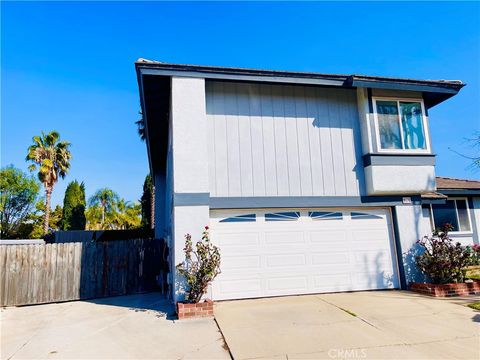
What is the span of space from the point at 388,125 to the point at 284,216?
4007 millimetres

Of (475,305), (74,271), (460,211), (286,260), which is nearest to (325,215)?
(286,260)

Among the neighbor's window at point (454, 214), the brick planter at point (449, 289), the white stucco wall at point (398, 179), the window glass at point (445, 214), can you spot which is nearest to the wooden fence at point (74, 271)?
the white stucco wall at point (398, 179)

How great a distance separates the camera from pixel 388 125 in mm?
8578

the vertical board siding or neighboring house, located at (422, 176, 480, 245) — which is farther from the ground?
the vertical board siding

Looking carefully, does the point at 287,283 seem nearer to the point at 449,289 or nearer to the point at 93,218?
the point at 449,289

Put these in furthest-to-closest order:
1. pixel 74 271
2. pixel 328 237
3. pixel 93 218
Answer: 1. pixel 93 218
2. pixel 74 271
3. pixel 328 237

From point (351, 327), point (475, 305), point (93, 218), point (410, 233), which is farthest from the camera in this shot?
point (93, 218)

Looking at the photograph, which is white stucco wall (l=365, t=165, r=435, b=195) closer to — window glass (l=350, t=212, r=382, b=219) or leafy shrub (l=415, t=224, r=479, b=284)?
window glass (l=350, t=212, r=382, b=219)

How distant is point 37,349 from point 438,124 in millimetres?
11453

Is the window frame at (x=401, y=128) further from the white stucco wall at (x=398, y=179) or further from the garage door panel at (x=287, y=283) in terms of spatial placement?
the garage door panel at (x=287, y=283)

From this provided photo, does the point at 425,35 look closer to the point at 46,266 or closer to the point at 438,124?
the point at 438,124

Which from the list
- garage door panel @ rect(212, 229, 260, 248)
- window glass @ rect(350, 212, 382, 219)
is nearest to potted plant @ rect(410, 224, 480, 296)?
window glass @ rect(350, 212, 382, 219)

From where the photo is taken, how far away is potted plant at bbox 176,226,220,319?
19.5 feet

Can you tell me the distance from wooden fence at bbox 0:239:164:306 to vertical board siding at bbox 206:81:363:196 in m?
4.47
